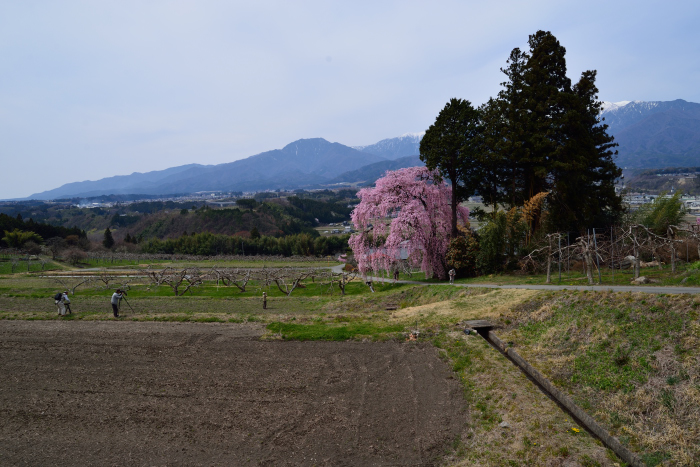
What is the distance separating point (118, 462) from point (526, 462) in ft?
24.9

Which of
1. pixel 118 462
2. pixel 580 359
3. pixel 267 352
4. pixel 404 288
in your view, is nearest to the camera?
pixel 118 462

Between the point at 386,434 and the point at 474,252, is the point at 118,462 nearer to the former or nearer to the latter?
the point at 386,434

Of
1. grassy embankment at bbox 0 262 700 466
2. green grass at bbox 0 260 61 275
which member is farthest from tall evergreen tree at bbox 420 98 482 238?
green grass at bbox 0 260 61 275

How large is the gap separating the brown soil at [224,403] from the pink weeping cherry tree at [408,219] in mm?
13860

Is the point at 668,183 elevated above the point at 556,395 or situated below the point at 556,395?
above

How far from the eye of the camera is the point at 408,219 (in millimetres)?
26000

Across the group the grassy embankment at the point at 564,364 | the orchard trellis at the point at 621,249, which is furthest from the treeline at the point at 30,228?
the orchard trellis at the point at 621,249

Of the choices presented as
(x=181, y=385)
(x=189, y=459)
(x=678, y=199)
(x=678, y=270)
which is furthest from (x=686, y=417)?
(x=678, y=199)

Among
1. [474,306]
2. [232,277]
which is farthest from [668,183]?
[474,306]

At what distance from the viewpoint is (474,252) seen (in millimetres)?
24609

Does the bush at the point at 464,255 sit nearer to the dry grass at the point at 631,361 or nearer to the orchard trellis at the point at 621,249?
the orchard trellis at the point at 621,249

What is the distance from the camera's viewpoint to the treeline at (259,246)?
2800 inches

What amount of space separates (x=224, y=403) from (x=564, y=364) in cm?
874

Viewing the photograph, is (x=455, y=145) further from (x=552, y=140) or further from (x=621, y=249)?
(x=621, y=249)
